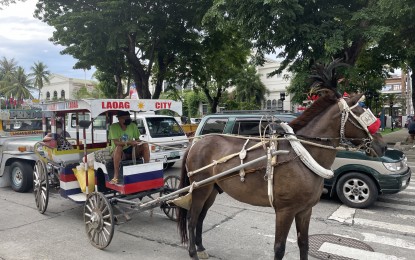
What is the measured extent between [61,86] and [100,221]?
3087 inches

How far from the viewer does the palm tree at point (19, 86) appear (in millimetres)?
65194

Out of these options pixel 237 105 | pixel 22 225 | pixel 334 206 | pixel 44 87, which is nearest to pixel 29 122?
pixel 22 225

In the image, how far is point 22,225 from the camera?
6.07 metres

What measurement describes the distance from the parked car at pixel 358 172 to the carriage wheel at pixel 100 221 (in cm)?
326

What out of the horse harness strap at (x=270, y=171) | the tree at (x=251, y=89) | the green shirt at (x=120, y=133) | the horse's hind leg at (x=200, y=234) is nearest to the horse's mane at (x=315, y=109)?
the horse harness strap at (x=270, y=171)

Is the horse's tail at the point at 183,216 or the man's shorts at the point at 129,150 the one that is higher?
the man's shorts at the point at 129,150

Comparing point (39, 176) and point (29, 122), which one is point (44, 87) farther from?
point (39, 176)

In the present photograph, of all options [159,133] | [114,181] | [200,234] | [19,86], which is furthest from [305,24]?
[19,86]

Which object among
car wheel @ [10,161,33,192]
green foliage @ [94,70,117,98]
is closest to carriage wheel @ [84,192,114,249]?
car wheel @ [10,161,33,192]

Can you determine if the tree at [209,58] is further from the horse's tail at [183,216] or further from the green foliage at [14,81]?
the green foliage at [14,81]

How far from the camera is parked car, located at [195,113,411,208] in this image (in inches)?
268

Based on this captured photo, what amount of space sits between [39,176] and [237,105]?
106 ft

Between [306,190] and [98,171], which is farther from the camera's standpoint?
[98,171]

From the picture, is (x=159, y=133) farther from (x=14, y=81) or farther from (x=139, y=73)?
(x=14, y=81)
